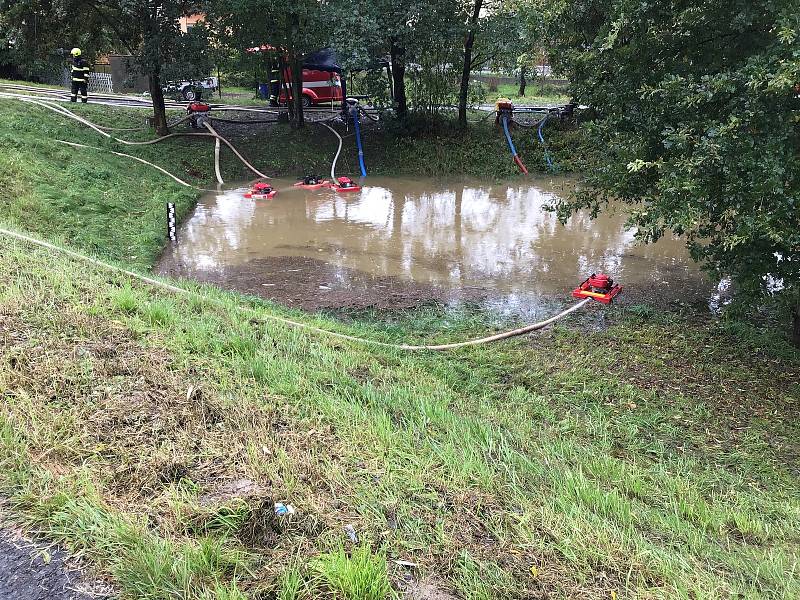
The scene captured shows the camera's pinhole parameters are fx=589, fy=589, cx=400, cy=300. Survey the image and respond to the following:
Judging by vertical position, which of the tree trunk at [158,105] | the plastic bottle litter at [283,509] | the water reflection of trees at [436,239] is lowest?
the plastic bottle litter at [283,509]

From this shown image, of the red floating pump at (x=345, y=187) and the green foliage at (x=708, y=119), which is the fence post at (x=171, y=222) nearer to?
the red floating pump at (x=345, y=187)

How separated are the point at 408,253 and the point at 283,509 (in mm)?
7770

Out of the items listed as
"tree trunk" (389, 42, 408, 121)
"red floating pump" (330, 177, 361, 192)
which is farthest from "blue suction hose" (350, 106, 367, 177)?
"red floating pump" (330, 177, 361, 192)

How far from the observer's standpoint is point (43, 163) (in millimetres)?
11070

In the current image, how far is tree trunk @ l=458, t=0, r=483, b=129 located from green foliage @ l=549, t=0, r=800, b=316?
11025 mm

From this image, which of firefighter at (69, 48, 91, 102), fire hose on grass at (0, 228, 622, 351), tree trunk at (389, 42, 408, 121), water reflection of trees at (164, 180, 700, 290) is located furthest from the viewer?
tree trunk at (389, 42, 408, 121)

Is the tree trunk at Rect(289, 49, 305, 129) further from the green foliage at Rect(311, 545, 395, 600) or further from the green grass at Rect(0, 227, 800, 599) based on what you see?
the green foliage at Rect(311, 545, 395, 600)

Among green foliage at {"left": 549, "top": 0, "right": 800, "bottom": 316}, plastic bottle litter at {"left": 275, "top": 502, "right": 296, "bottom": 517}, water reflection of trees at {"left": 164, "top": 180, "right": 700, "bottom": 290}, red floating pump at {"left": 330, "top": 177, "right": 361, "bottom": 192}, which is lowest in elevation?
plastic bottle litter at {"left": 275, "top": 502, "right": 296, "bottom": 517}

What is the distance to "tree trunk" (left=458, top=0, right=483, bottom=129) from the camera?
16578mm

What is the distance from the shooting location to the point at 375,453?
3.17 metres

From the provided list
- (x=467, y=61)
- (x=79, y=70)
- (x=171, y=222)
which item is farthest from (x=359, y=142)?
(x=171, y=222)

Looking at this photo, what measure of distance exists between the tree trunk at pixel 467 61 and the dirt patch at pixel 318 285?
1012cm

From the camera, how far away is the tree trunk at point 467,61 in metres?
16.6

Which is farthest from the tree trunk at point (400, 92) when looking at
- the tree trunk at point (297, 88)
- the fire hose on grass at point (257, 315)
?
the fire hose on grass at point (257, 315)
